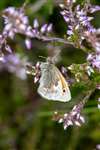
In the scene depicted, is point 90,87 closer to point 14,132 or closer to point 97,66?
point 97,66

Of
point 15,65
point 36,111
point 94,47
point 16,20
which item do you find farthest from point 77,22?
point 36,111

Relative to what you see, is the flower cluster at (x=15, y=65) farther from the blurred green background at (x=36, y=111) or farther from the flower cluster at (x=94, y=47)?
the flower cluster at (x=94, y=47)

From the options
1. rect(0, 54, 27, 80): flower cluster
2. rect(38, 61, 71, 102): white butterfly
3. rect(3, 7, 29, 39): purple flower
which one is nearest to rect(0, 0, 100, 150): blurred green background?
rect(0, 54, 27, 80): flower cluster

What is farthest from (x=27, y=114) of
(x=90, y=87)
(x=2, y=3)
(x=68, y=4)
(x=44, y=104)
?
(x=68, y=4)

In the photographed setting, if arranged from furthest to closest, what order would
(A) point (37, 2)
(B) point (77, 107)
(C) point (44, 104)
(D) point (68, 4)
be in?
(C) point (44, 104), (A) point (37, 2), (B) point (77, 107), (D) point (68, 4)

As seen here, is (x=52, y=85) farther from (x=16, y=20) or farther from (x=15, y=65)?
(x=15, y=65)

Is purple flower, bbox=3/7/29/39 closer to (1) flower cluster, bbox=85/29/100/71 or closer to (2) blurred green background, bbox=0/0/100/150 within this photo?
(1) flower cluster, bbox=85/29/100/71
